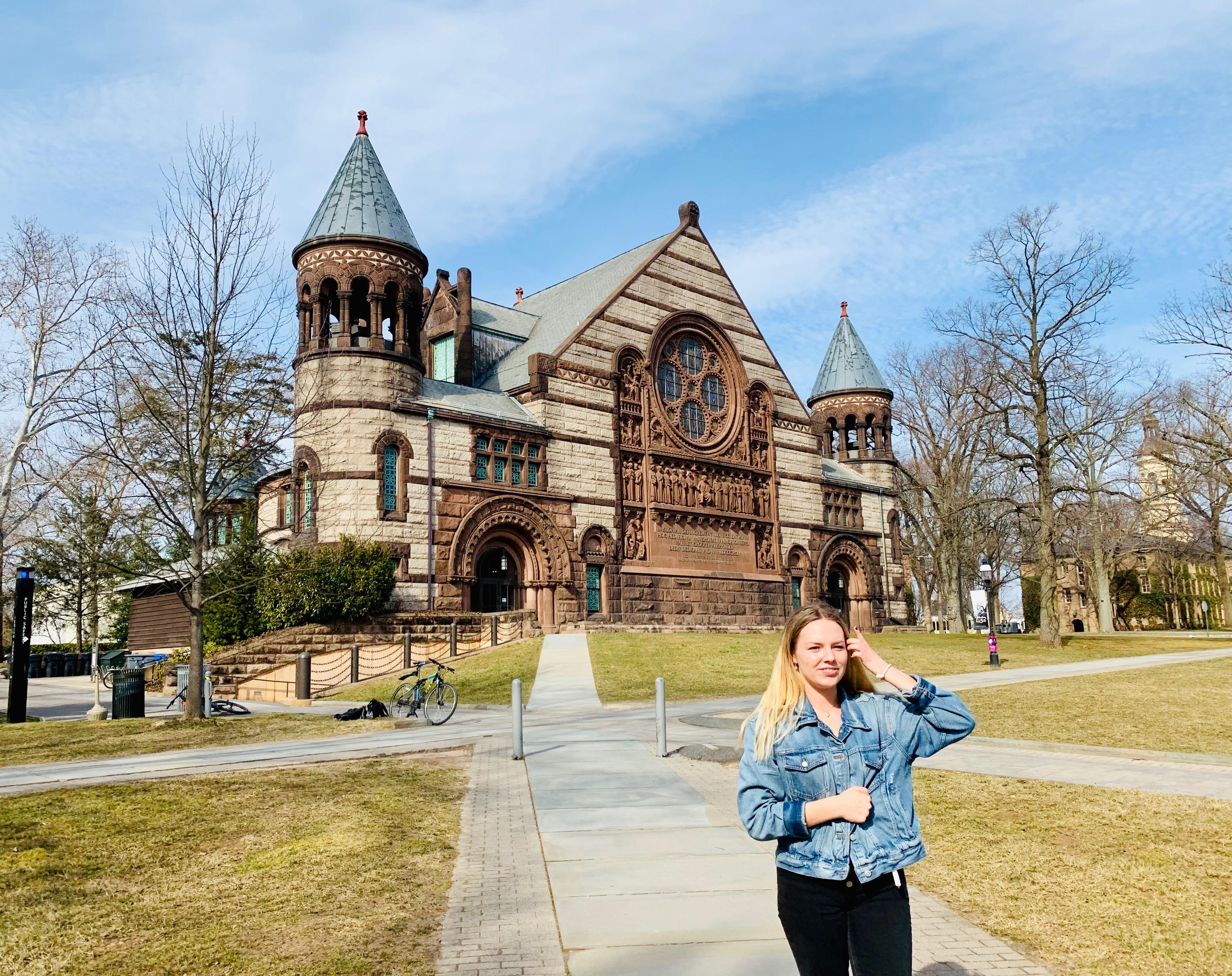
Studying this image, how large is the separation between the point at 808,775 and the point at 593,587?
33122 millimetres

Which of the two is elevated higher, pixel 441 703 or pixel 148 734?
pixel 441 703

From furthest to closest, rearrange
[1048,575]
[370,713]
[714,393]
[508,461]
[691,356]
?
[714,393], [691,356], [508,461], [1048,575], [370,713]

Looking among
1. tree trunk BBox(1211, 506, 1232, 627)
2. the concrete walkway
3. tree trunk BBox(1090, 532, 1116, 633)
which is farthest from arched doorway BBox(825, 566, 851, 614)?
the concrete walkway

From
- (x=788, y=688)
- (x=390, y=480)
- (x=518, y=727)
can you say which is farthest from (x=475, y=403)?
(x=788, y=688)

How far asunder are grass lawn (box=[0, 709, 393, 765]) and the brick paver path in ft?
22.9

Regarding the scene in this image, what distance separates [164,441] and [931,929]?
661 inches

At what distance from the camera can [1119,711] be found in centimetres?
1612

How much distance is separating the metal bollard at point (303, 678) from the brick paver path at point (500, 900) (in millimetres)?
16075

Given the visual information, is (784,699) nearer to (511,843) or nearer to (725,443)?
(511,843)

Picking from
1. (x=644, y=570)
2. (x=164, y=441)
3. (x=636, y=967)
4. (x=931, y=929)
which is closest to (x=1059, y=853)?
(x=931, y=929)

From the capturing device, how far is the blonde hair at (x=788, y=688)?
362 centimetres

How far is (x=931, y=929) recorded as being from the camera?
573cm

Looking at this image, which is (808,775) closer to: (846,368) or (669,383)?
(669,383)

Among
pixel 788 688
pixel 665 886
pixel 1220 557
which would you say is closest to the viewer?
pixel 788 688
